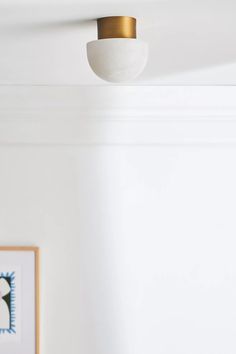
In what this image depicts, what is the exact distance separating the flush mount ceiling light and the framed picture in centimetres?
63

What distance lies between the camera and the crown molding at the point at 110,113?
4.78 feet

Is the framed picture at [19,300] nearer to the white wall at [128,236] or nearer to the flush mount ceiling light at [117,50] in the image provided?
the white wall at [128,236]

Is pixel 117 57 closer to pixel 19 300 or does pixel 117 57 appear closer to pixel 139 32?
pixel 139 32

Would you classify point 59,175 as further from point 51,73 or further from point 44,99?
point 51,73

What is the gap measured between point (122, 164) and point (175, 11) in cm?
79

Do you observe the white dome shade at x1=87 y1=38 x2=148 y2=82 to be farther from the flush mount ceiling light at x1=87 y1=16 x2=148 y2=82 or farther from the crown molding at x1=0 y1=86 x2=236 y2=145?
the crown molding at x1=0 y1=86 x2=236 y2=145

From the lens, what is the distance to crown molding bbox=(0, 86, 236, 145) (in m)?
1.46

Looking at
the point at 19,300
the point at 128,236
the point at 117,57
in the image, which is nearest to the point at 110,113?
the point at 128,236

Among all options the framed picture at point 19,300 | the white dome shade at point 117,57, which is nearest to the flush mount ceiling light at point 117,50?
the white dome shade at point 117,57

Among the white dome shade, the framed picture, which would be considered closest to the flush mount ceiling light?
the white dome shade

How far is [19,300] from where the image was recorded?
58.9 inches

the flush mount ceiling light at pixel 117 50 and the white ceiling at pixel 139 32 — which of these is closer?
the white ceiling at pixel 139 32

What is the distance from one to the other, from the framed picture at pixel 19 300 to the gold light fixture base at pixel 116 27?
74 centimetres

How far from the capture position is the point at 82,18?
0.76 m
